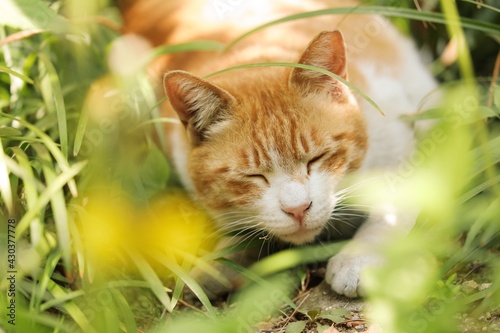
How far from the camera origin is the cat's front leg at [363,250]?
5.65 ft

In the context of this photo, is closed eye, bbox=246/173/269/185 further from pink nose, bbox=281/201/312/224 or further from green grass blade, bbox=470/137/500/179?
green grass blade, bbox=470/137/500/179

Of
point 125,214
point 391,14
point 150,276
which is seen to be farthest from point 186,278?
point 391,14

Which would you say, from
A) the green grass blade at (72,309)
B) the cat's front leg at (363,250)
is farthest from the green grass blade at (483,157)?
the green grass blade at (72,309)

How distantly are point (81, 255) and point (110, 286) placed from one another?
4.9 inches

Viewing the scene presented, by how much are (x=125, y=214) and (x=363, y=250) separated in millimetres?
732

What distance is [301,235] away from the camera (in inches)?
71.4

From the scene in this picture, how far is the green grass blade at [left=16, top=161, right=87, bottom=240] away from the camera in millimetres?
1562

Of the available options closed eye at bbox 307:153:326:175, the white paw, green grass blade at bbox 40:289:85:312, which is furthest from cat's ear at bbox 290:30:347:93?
green grass blade at bbox 40:289:85:312

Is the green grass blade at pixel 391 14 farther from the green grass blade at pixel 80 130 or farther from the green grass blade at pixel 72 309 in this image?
the green grass blade at pixel 72 309

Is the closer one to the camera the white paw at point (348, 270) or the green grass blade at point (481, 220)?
the green grass blade at point (481, 220)

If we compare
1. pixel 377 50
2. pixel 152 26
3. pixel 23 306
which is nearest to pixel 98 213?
pixel 23 306

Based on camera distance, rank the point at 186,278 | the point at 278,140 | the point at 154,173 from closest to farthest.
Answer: the point at 186,278, the point at 278,140, the point at 154,173

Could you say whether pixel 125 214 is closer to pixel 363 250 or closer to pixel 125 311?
pixel 125 311

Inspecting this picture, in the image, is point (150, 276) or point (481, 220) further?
point (150, 276)
